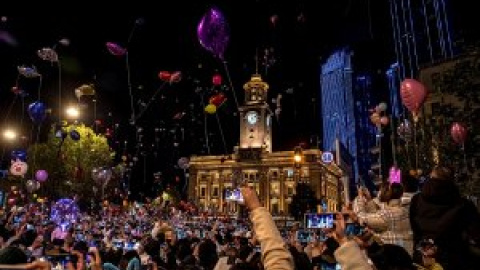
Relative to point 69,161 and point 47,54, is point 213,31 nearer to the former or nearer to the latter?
point 47,54

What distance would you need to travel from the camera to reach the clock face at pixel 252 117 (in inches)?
3374

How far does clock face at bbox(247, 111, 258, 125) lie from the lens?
85688mm

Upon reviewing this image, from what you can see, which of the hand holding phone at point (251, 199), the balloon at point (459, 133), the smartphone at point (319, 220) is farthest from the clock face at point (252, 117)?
the hand holding phone at point (251, 199)

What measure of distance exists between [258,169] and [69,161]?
47.8m

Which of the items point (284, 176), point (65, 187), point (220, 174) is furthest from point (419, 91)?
point (220, 174)

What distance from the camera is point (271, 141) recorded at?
91500 mm

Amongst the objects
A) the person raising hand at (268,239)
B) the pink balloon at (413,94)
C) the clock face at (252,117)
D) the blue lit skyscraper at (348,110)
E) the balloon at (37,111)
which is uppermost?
the blue lit skyscraper at (348,110)

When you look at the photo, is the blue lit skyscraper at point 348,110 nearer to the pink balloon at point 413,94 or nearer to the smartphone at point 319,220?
the pink balloon at point 413,94

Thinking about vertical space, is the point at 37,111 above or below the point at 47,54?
below

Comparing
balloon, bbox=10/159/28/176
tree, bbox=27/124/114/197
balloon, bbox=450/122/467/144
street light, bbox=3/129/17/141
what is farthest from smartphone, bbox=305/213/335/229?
tree, bbox=27/124/114/197

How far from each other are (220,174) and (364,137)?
49.6 meters

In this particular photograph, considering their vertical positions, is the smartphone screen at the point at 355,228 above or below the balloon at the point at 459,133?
below

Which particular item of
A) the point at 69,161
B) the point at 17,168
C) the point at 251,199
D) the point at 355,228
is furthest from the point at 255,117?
the point at 251,199

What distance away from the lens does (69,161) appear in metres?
42.4
